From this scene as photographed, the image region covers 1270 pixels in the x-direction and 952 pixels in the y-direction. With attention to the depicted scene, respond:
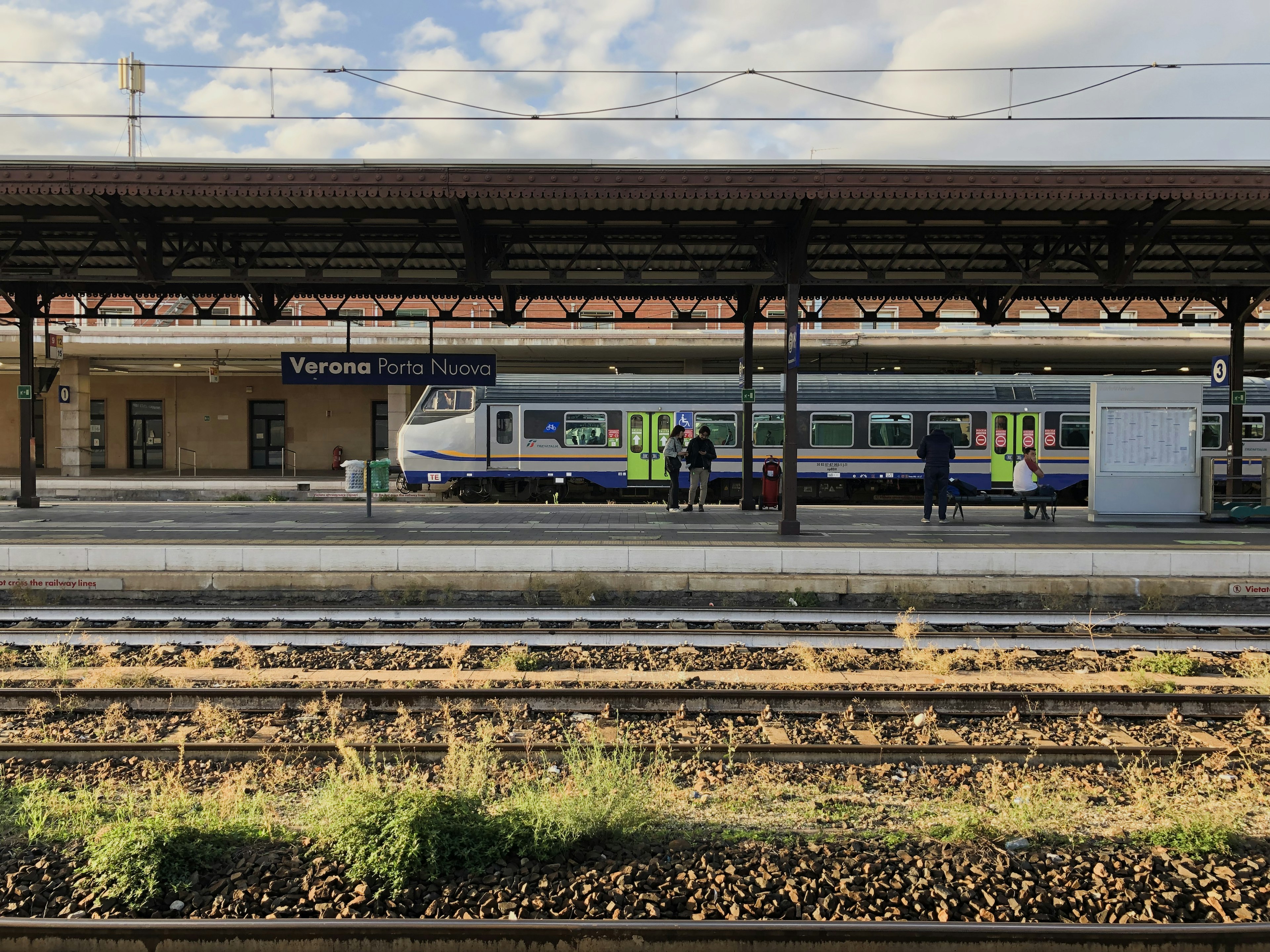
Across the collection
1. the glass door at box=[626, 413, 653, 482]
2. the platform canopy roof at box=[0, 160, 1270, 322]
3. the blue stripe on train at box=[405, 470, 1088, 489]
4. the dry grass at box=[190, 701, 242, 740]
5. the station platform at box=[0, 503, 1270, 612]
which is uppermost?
the platform canopy roof at box=[0, 160, 1270, 322]

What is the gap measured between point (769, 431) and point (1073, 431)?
780 centimetres

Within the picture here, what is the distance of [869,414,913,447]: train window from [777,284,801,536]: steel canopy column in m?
8.60

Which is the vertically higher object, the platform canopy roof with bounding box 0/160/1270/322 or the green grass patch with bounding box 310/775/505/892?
the platform canopy roof with bounding box 0/160/1270/322

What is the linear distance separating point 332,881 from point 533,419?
1810cm

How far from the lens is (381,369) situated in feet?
51.8

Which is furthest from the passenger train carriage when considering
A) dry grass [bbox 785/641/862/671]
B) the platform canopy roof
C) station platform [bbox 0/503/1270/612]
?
dry grass [bbox 785/641/862/671]

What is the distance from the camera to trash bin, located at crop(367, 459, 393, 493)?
1661cm

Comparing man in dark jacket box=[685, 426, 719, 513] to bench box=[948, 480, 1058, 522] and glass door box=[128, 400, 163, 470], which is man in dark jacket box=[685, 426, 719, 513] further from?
glass door box=[128, 400, 163, 470]

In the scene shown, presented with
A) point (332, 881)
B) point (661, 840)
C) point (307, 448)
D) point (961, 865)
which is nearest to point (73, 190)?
point (332, 881)

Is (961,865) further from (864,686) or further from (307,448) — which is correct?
(307,448)

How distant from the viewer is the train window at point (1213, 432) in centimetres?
2159

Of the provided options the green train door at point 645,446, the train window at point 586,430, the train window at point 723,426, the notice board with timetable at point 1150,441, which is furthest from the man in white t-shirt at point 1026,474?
the train window at point 586,430

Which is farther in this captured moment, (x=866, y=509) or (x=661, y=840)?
(x=866, y=509)

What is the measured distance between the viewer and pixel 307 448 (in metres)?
36.2
